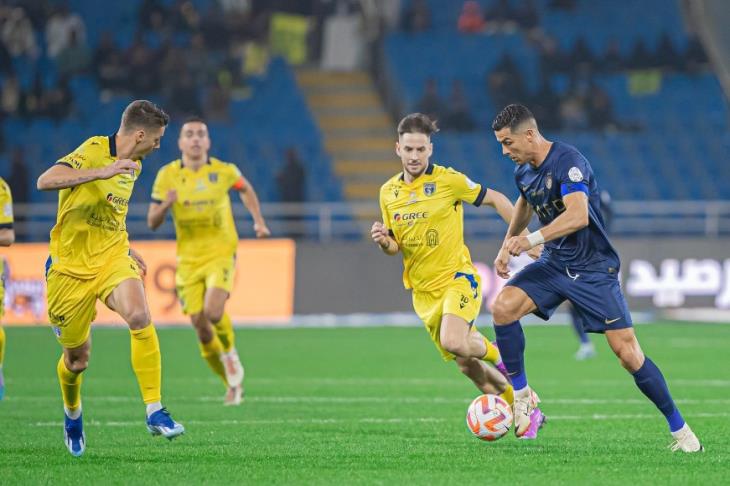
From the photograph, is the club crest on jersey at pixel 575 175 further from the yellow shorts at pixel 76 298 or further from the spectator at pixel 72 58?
the spectator at pixel 72 58

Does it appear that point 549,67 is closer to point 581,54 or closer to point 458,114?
point 581,54

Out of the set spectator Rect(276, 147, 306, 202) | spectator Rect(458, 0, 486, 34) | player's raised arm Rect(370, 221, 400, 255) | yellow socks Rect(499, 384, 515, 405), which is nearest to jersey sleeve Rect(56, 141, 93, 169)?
player's raised arm Rect(370, 221, 400, 255)

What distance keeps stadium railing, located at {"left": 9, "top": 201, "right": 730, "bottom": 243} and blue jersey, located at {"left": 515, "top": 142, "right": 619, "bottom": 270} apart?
15125mm

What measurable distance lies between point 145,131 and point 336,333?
1276 cm

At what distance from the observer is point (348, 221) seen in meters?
25.7

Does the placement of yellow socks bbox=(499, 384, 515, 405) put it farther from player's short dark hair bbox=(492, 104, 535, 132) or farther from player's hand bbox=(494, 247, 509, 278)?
player's short dark hair bbox=(492, 104, 535, 132)

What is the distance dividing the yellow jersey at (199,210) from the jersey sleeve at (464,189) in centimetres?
328

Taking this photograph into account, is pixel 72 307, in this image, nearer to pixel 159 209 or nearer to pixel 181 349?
pixel 159 209

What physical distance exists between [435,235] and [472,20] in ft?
76.2

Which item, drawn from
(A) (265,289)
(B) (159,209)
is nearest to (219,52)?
(A) (265,289)

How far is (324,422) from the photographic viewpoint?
1016 cm

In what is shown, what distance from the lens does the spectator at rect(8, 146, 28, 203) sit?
79.6 feet

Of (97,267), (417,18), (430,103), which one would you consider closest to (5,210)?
(97,267)

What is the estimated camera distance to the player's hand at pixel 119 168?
793cm
